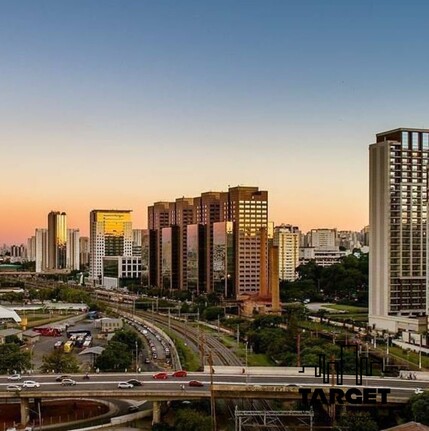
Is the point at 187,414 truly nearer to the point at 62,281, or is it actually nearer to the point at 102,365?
the point at 102,365

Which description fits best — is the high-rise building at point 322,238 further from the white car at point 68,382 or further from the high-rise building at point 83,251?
the white car at point 68,382

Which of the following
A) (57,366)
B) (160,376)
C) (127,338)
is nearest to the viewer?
(160,376)

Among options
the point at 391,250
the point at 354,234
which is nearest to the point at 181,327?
the point at 391,250

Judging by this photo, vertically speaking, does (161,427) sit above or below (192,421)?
below

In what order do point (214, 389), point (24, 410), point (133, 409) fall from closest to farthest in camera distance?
point (214, 389) < point (24, 410) < point (133, 409)

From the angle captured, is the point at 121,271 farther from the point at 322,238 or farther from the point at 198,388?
the point at 198,388

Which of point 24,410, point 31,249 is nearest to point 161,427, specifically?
point 24,410

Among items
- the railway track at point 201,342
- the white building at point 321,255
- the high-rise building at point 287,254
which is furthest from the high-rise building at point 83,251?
the railway track at point 201,342
